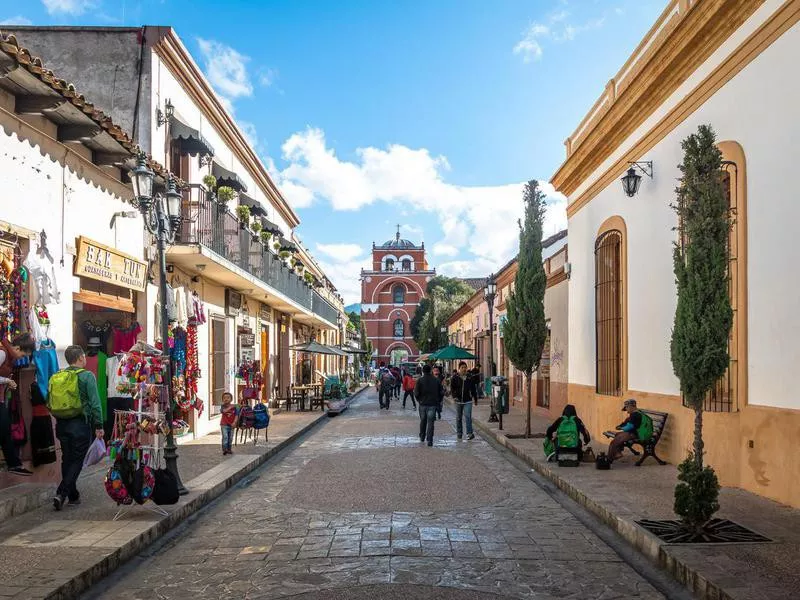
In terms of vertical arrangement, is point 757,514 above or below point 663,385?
below

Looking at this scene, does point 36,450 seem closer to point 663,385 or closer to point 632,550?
point 632,550

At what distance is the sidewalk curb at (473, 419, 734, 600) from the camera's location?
520 cm

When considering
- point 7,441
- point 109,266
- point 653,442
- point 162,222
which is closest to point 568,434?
point 653,442

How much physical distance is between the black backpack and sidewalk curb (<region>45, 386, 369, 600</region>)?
15 cm

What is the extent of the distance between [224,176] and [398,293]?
7221 cm

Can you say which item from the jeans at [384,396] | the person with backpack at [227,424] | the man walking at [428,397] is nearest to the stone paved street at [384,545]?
the person with backpack at [227,424]

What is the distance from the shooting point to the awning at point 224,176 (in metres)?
17.9

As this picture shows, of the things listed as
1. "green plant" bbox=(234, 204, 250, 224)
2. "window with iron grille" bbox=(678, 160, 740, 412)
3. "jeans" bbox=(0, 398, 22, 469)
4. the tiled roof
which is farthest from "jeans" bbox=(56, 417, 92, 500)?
"green plant" bbox=(234, 204, 250, 224)

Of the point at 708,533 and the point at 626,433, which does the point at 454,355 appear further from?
the point at 708,533

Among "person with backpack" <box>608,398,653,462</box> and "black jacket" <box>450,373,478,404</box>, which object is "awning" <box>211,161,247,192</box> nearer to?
"black jacket" <box>450,373,478,404</box>

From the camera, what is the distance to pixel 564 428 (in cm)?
1109

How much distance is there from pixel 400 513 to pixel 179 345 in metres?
7.98

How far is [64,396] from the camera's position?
7582 mm

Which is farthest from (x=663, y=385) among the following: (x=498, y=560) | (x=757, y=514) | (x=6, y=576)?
(x=6, y=576)
